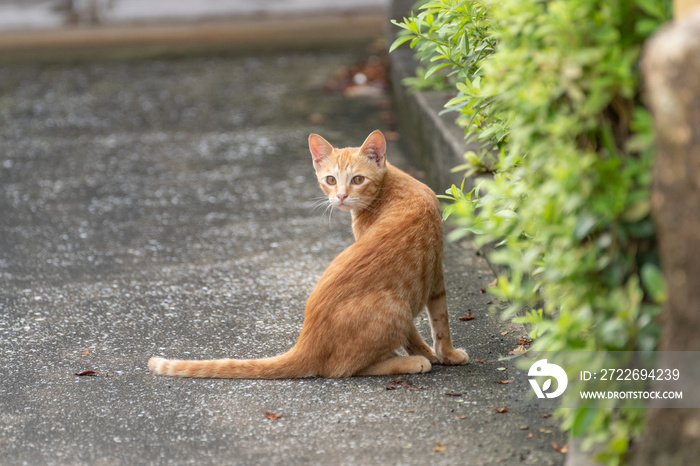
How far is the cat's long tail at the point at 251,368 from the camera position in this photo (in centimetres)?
333

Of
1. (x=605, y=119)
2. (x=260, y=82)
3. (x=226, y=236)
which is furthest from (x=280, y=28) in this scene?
(x=605, y=119)

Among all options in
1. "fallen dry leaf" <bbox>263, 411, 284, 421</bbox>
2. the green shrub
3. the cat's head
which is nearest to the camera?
the green shrub

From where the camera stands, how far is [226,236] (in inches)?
209

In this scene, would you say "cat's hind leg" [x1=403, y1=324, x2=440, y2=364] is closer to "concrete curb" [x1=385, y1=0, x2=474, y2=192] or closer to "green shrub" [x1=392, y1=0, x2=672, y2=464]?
"green shrub" [x1=392, y1=0, x2=672, y2=464]

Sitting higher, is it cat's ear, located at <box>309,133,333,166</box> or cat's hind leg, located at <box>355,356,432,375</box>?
cat's ear, located at <box>309,133,333,166</box>

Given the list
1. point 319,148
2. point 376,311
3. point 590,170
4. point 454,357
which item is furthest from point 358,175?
point 590,170

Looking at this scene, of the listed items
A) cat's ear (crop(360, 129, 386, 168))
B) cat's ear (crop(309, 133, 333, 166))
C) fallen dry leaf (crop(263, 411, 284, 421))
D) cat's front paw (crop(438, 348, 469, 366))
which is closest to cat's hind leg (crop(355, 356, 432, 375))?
cat's front paw (crop(438, 348, 469, 366))

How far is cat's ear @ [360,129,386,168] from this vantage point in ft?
12.0

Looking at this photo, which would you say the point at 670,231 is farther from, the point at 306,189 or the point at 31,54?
the point at 31,54

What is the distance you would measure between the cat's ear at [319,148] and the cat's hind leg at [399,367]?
1.04 metres

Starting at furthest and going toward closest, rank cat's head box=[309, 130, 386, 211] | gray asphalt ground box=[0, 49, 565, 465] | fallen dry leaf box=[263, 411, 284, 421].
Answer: cat's head box=[309, 130, 386, 211], fallen dry leaf box=[263, 411, 284, 421], gray asphalt ground box=[0, 49, 565, 465]

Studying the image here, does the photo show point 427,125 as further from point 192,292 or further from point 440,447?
point 440,447

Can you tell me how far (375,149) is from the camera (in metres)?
3.68

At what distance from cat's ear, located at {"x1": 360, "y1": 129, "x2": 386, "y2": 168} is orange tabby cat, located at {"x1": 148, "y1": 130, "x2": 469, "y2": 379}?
20 centimetres
